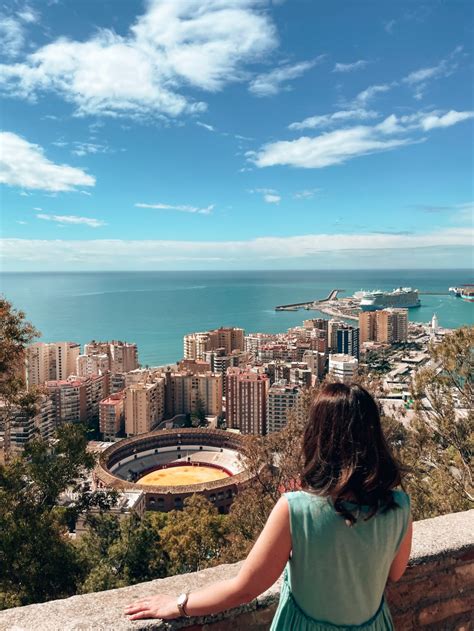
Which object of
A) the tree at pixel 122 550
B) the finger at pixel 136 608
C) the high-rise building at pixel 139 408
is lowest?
the high-rise building at pixel 139 408

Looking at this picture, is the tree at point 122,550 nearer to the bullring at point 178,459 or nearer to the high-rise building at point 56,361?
the bullring at point 178,459

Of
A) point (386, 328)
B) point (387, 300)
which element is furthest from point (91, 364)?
point (387, 300)

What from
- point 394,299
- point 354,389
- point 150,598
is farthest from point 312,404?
point 394,299

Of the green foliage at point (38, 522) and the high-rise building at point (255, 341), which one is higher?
the green foliage at point (38, 522)

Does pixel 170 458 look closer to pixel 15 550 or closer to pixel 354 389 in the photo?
pixel 15 550

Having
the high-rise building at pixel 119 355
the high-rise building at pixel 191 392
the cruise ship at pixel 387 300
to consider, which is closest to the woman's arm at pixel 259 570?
the high-rise building at pixel 191 392

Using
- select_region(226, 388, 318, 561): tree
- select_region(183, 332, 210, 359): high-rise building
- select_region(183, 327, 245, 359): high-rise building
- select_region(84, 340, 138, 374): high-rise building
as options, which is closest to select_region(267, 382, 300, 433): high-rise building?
select_region(84, 340, 138, 374): high-rise building
